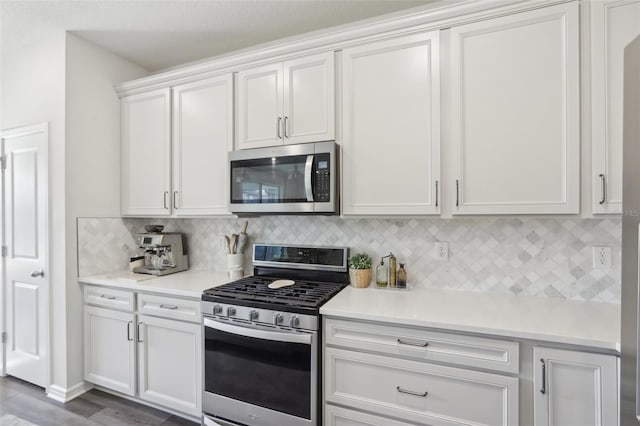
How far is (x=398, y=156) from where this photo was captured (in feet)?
6.01

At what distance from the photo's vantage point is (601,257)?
173cm

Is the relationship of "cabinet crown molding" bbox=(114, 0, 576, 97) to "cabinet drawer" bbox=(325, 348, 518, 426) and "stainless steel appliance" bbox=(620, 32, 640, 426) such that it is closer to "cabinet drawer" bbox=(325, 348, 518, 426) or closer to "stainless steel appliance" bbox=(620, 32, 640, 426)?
"stainless steel appliance" bbox=(620, 32, 640, 426)

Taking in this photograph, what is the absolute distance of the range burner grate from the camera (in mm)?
1775

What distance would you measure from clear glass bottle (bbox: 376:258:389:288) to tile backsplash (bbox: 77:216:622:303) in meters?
0.10

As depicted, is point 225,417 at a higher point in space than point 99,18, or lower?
lower

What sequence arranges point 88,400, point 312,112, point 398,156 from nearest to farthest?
point 398,156, point 312,112, point 88,400

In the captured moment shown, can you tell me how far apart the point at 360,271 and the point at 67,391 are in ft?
7.87

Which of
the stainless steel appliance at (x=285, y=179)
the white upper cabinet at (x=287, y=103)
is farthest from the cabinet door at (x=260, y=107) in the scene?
the stainless steel appliance at (x=285, y=179)

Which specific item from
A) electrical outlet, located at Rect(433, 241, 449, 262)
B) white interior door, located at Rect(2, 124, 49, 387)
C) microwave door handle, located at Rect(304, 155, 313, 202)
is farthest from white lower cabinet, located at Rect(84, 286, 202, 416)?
electrical outlet, located at Rect(433, 241, 449, 262)

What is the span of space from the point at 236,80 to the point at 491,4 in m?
1.61

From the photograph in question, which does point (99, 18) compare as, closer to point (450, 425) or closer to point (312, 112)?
point (312, 112)

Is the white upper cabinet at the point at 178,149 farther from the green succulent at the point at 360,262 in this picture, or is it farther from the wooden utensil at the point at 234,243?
the green succulent at the point at 360,262

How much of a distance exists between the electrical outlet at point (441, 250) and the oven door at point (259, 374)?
3.20 feet

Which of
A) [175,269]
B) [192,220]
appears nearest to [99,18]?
[192,220]
